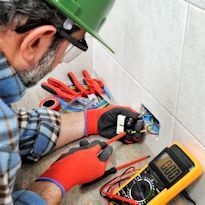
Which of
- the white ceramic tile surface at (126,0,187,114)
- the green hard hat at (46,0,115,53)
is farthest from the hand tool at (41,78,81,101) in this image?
the green hard hat at (46,0,115,53)

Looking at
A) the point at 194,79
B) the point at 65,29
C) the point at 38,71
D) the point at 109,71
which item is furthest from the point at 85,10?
the point at 109,71

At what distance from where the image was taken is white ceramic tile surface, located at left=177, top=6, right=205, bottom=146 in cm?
62

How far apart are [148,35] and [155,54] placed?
5cm

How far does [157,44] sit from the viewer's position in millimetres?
757

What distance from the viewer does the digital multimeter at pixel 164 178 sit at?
71cm

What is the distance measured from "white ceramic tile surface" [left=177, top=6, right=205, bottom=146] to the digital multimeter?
60 millimetres

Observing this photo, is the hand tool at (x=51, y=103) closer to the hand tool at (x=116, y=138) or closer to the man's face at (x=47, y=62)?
the hand tool at (x=116, y=138)

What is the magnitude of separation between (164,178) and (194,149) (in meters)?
0.09

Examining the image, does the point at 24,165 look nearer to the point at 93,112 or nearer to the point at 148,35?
the point at 93,112

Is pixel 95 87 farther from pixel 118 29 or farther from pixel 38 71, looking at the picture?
pixel 38 71

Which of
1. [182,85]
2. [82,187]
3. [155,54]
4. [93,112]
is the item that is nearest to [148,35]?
[155,54]

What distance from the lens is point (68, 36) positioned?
0.56m

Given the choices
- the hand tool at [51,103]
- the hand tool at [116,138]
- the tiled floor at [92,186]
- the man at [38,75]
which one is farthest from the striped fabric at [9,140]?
the hand tool at [51,103]

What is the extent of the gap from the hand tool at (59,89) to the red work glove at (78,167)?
276mm
